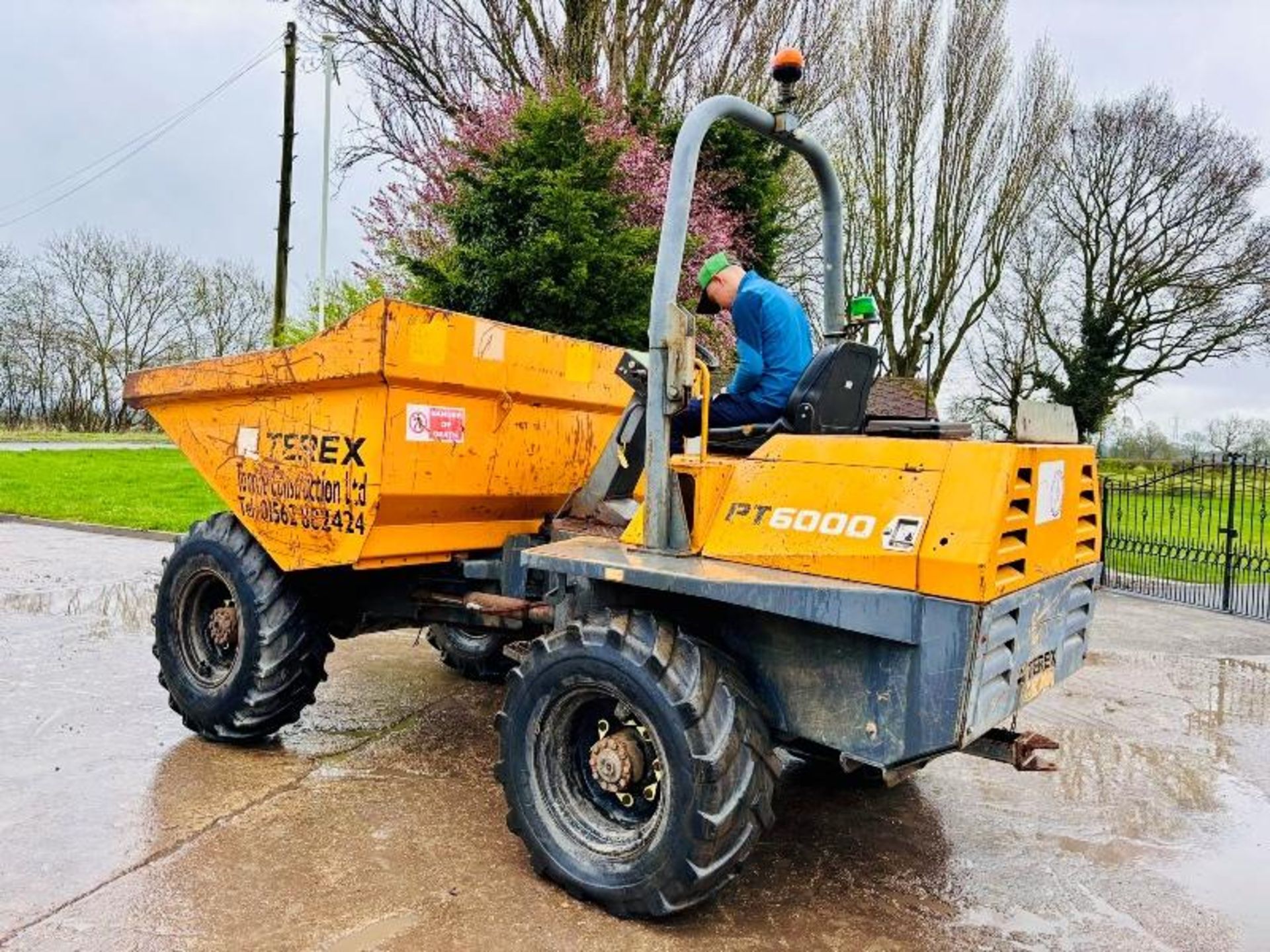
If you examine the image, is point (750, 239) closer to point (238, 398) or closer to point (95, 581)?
point (95, 581)

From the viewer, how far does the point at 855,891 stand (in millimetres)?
3492

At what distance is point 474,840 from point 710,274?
2354 mm

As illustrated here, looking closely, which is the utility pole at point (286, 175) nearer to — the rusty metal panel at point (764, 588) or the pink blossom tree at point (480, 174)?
the pink blossom tree at point (480, 174)

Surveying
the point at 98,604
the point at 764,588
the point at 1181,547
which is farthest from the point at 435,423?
the point at 1181,547

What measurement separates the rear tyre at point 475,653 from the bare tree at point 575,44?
37.3ft

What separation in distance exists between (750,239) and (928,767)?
36.0 ft

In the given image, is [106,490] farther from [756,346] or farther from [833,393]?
[833,393]

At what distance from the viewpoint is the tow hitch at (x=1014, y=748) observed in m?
3.28

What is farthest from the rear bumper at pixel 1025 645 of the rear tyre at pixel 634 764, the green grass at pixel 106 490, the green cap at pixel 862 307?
the green grass at pixel 106 490

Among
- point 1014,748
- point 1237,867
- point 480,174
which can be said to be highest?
point 480,174

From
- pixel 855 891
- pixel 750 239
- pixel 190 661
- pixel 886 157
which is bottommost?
pixel 855 891

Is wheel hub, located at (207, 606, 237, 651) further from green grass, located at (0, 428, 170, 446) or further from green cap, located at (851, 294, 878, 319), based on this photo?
green grass, located at (0, 428, 170, 446)

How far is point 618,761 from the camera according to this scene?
3.30 m

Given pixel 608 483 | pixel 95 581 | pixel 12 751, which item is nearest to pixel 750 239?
pixel 95 581
